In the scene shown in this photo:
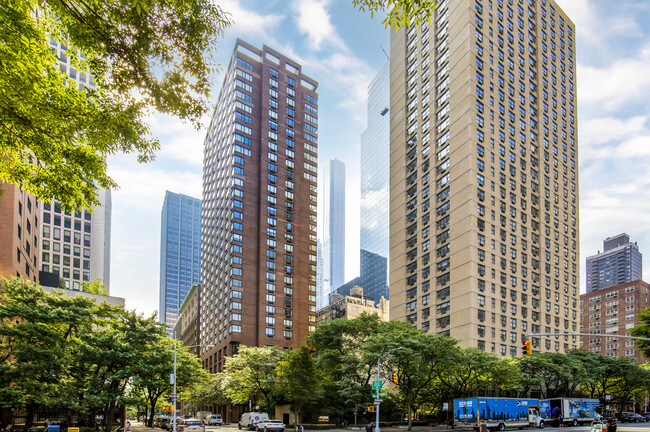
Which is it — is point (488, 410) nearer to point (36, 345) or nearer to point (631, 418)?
point (36, 345)

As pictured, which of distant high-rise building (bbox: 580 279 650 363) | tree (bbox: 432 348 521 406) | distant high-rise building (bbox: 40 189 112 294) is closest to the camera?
tree (bbox: 432 348 521 406)

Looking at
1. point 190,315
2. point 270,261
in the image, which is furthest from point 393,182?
point 190,315

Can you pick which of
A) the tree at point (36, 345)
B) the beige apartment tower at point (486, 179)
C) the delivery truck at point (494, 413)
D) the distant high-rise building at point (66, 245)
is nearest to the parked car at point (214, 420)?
the tree at point (36, 345)

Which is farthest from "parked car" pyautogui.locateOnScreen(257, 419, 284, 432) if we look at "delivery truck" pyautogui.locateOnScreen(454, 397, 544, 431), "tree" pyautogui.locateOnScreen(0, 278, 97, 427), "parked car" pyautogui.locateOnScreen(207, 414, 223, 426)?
"parked car" pyautogui.locateOnScreen(207, 414, 223, 426)

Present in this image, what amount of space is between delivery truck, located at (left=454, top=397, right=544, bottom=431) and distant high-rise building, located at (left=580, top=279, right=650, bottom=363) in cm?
10597

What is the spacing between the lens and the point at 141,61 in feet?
27.8

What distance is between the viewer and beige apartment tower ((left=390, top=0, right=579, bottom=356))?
73.9 metres

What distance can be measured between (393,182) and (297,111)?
138 ft

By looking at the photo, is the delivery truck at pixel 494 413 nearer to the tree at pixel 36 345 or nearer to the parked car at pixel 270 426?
the parked car at pixel 270 426

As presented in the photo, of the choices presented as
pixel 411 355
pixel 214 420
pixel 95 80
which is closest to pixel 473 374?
pixel 411 355

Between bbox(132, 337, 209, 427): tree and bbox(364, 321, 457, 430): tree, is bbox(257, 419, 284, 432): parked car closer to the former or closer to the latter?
bbox(132, 337, 209, 427): tree

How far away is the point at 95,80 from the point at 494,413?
51154mm

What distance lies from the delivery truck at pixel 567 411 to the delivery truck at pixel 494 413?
6082 mm

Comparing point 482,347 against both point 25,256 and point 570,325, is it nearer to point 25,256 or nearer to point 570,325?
point 570,325
